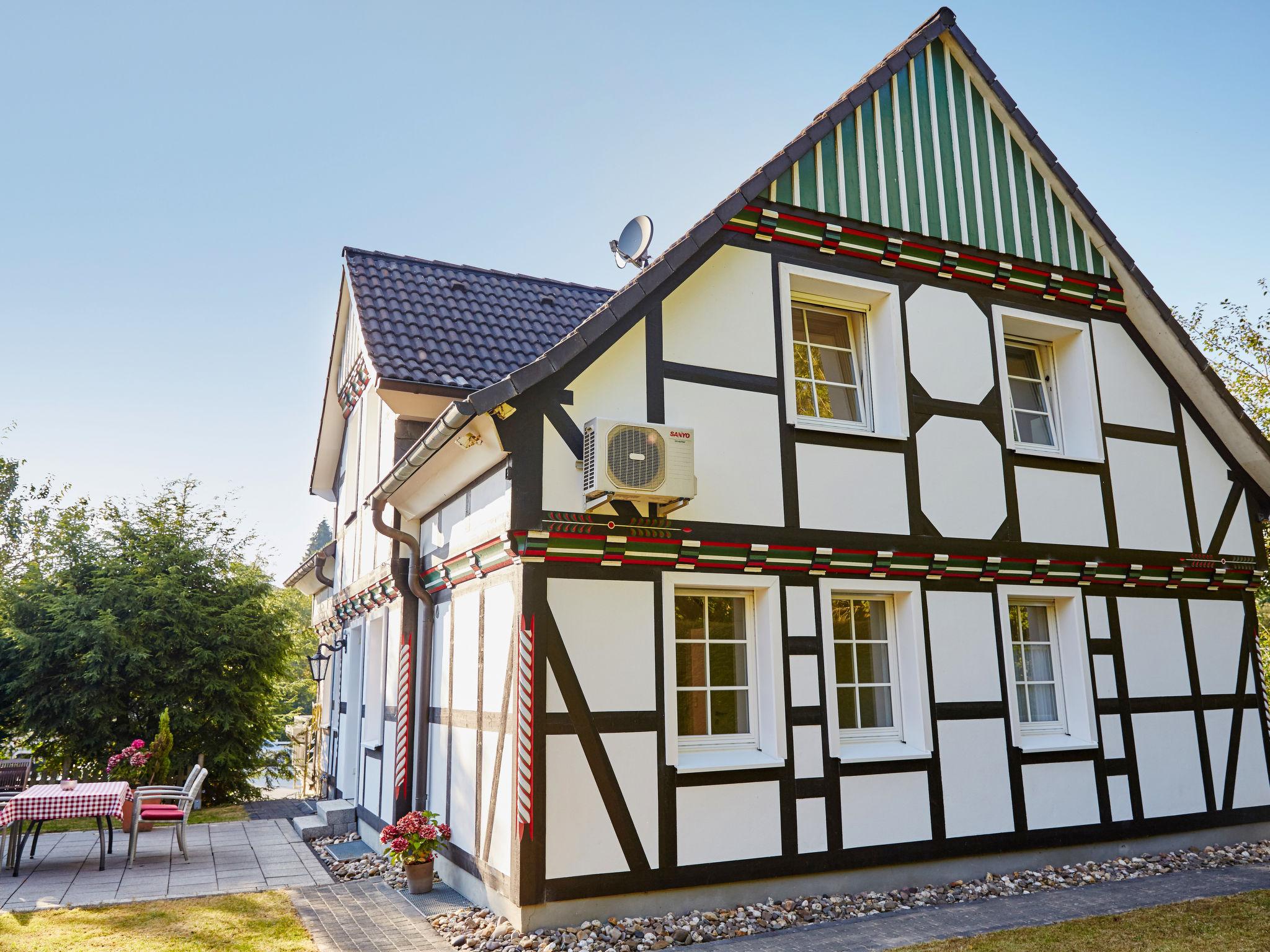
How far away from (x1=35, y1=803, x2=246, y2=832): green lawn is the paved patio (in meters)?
0.60

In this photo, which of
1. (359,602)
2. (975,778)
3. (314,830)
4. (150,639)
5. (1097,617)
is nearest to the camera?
(975,778)

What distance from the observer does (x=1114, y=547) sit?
841 centimetres

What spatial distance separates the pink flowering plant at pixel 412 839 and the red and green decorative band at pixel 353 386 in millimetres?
5045

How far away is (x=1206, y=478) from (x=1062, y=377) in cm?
185

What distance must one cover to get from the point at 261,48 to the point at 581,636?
19.1 ft

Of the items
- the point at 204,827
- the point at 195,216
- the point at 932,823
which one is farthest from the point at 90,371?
the point at 932,823

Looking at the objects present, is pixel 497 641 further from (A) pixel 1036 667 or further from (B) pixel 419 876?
(A) pixel 1036 667

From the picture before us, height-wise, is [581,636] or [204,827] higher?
Result: [581,636]

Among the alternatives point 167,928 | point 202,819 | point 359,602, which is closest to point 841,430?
→ point 167,928

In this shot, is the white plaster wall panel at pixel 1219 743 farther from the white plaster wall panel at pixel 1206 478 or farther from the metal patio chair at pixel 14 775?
the metal patio chair at pixel 14 775

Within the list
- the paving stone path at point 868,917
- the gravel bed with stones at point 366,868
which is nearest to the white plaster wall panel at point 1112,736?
the paving stone path at point 868,917

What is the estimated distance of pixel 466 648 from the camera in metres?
7.14

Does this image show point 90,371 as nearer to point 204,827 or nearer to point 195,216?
point 195,216

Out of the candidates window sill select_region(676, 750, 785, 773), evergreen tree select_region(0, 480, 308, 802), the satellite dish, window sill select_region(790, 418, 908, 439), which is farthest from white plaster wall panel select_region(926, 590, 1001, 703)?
evergreen tree select_region(0, 480, 308, 802)
